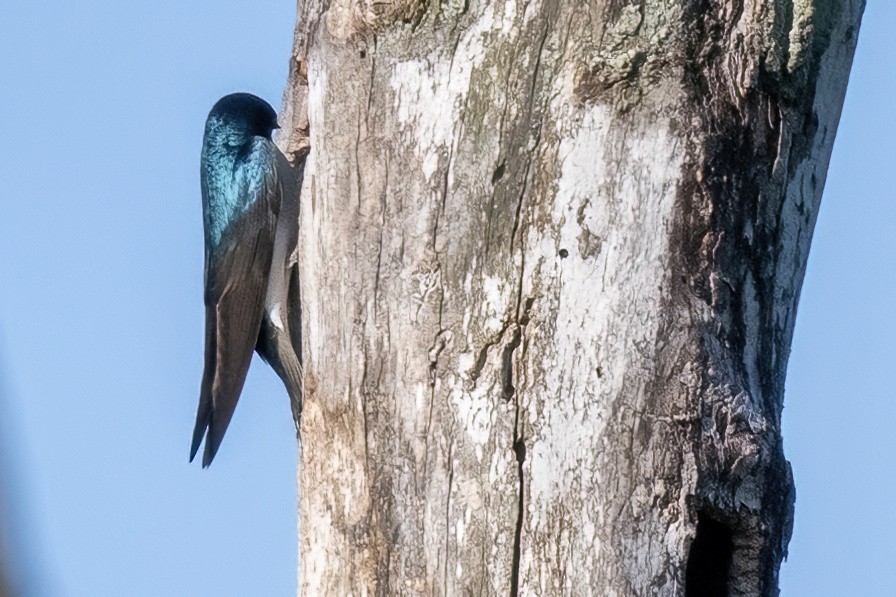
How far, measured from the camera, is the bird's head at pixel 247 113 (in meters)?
3.65

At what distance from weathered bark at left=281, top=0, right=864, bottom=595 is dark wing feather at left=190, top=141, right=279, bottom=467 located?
1077 millimetres

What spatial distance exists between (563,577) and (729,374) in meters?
0.48

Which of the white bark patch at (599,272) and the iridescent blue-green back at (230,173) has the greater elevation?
the iridescent blue-green back at (230,173)

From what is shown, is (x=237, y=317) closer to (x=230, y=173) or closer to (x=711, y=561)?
(x=230, y=173)

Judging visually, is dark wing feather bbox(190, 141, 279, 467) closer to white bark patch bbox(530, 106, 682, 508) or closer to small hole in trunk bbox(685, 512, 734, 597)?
white bark patch bbox(530, 106, 682, 508)

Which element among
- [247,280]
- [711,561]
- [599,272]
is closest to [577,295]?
[599,272]

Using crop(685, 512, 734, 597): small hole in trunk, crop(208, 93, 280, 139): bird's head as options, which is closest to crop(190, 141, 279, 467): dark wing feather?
crop(208, 93, 280, 139): bird's head

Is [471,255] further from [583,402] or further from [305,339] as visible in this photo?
[305,339]

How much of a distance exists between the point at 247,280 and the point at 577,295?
59.8 inches

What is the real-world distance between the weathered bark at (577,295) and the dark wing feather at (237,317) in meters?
1.08

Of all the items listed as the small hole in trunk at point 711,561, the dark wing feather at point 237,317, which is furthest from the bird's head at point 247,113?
the small hole in trunk at point 711,561

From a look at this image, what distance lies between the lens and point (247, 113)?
12.0 feet

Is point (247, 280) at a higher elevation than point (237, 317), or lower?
higher

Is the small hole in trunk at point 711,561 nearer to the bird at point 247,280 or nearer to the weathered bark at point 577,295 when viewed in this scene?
the weathered bark at point 577,295
